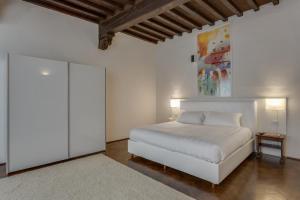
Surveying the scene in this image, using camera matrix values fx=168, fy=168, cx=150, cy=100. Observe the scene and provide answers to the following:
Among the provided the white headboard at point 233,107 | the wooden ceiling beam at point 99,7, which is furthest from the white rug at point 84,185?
the wooden ceiling beam at point 99,7

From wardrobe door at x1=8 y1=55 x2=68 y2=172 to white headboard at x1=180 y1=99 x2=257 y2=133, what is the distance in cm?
321

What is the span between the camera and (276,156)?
3523 mm

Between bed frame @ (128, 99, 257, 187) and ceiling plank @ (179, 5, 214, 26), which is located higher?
ceiling plank @ (179, 5, 214, 26)

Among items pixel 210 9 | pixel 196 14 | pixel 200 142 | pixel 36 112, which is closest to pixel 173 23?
pixel 196 14

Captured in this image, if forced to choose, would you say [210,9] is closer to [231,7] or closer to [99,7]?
[231,7]

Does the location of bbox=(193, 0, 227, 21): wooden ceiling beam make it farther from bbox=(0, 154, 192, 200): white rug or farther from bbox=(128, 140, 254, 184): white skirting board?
bbox=(0, 154, 192, 200): white rug

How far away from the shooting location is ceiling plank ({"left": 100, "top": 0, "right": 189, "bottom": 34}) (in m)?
2.97

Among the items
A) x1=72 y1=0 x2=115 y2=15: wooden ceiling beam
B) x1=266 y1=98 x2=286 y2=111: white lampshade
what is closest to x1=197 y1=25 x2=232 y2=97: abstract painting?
x1=266 y1=98 x2=286 y2=111: white lampshade

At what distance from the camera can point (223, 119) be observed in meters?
3.71

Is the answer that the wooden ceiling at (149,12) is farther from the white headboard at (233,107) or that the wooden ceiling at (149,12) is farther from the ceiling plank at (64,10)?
the white headboard at (233,107)

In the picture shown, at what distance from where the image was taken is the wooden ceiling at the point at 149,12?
3.32 metres

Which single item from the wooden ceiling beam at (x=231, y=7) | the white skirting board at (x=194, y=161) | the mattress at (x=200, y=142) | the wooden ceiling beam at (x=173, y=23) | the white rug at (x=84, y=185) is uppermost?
the wooden ceiling beam at (x=173, y=23)

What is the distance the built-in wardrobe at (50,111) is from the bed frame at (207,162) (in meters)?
1.12

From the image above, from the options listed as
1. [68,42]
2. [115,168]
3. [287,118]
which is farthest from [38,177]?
[287,118]
